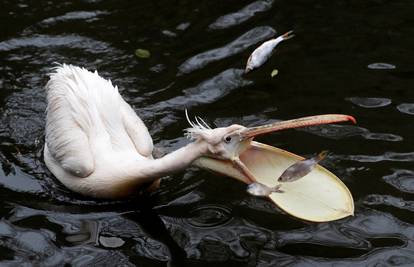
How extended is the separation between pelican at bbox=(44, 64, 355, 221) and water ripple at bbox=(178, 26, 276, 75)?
127 centimetres

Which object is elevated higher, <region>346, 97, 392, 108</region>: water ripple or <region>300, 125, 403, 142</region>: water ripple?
<region>346, 97, 392, 108</region>: water ripple

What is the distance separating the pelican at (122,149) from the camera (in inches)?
164

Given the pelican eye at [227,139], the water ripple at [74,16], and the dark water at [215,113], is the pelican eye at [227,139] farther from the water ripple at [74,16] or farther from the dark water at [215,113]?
the water ripple at [74,16]

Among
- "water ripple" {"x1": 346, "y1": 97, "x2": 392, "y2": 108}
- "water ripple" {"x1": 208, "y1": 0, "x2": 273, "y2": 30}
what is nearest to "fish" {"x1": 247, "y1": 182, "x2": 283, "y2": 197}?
"water ripple" {"x1": 346, "y1": 97, "x2": 392, "y2": 108}

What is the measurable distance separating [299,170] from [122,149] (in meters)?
1.20

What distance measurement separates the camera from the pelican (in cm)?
416

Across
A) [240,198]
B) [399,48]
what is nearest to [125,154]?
[240,198]

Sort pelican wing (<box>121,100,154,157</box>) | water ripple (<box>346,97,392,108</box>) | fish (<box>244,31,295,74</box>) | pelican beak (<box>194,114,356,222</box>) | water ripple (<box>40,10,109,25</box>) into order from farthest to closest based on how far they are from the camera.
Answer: water ripple (<box>40,10,109,25</box>) < fish (<box>244,31,295,74</box>) < water ripple (<box>346,97,392,108</box>) < pelican wing (<box>121,100,154,157</box>) < pelican beak (<box>194,114,356,222</box>)

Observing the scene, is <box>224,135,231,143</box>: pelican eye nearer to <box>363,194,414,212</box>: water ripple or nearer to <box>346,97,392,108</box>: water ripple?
<box>363,194,414,212</box>: water ripple

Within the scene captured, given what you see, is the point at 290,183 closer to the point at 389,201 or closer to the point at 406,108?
the point at 389,201

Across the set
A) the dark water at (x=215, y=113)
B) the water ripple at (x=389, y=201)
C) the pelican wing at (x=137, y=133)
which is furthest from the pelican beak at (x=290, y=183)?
the pelican wing at (x=137, y=133)

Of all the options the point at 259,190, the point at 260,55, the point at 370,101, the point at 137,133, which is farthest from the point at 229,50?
the point at 259,190

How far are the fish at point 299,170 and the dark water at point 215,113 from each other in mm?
380

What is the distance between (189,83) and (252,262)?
89.0 inches
